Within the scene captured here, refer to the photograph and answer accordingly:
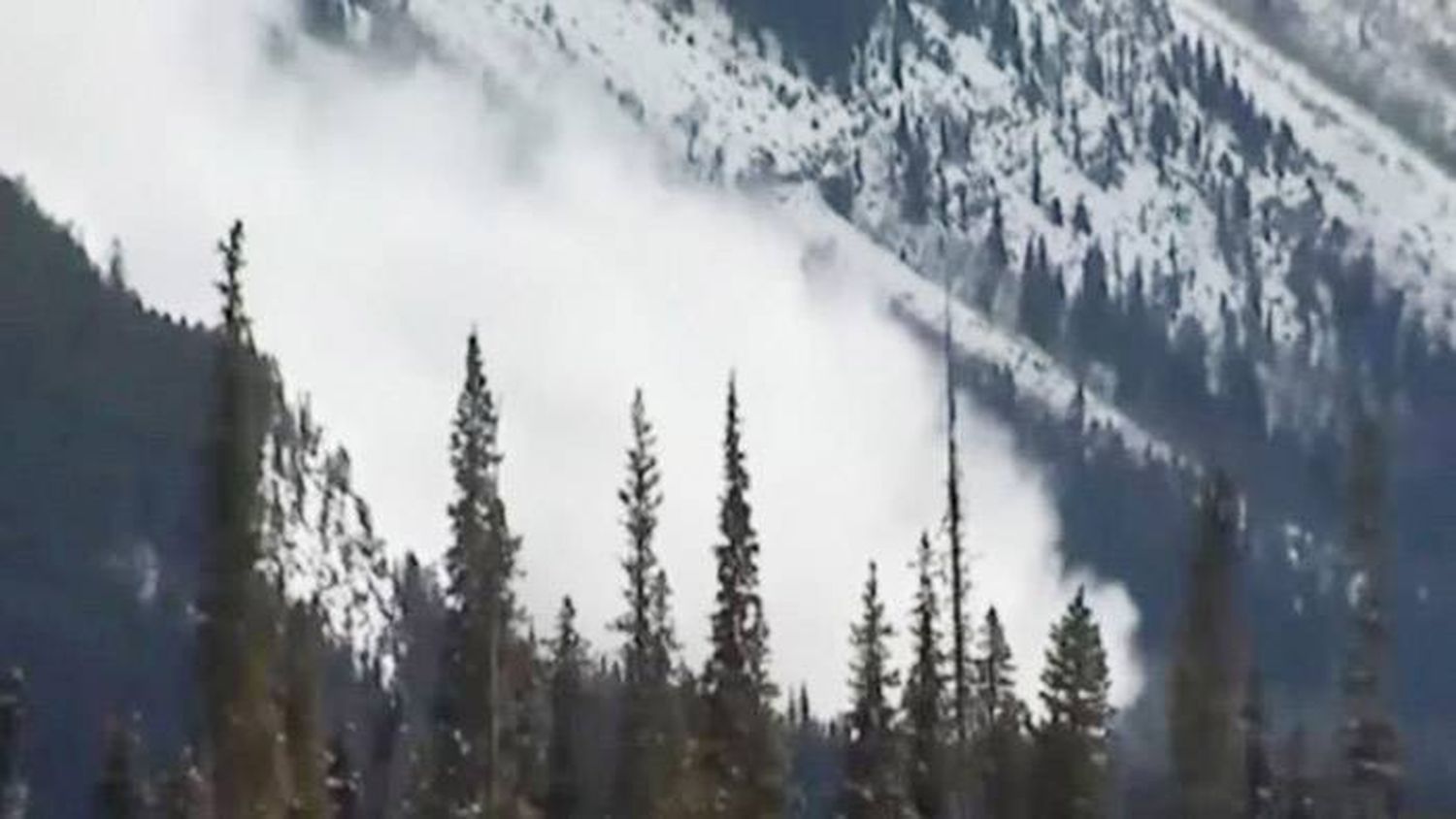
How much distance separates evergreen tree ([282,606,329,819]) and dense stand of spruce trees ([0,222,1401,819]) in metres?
0.10

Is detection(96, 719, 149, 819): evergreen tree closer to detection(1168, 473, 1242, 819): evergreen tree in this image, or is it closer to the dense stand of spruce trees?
the dense stand of spruce trees

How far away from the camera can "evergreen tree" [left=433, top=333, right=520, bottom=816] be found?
272 ft

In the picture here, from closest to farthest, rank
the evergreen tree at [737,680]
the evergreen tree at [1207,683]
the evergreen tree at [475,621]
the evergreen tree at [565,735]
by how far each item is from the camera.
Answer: the evergreen tree at [1207,683] → the evergreen tree at [737,680] → the evergreen tree at [475,621] → the evergreen tree at [565,735]

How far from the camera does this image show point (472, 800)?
84.2 metres

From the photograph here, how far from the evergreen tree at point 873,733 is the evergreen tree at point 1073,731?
339 cm

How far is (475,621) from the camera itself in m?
84.2

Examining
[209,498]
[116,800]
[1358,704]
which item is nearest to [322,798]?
→ [209,498]

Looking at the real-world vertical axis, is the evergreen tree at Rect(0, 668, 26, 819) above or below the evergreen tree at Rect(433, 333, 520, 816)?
above

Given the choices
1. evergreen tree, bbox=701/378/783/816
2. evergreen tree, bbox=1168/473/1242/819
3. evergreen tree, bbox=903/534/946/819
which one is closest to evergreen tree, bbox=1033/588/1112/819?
evergreen tree, bbox=903/534/946/819

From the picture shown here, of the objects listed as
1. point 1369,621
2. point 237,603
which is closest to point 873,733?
point 1369,621

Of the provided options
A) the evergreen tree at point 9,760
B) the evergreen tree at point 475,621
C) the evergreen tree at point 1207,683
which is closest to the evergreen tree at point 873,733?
the evergreen tree at point 475,621

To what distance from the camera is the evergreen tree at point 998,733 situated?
91875mm

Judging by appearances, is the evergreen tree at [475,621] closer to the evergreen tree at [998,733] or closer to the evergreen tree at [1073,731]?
the evergreen tree at [1073,731]

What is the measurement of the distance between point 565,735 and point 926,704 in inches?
931
